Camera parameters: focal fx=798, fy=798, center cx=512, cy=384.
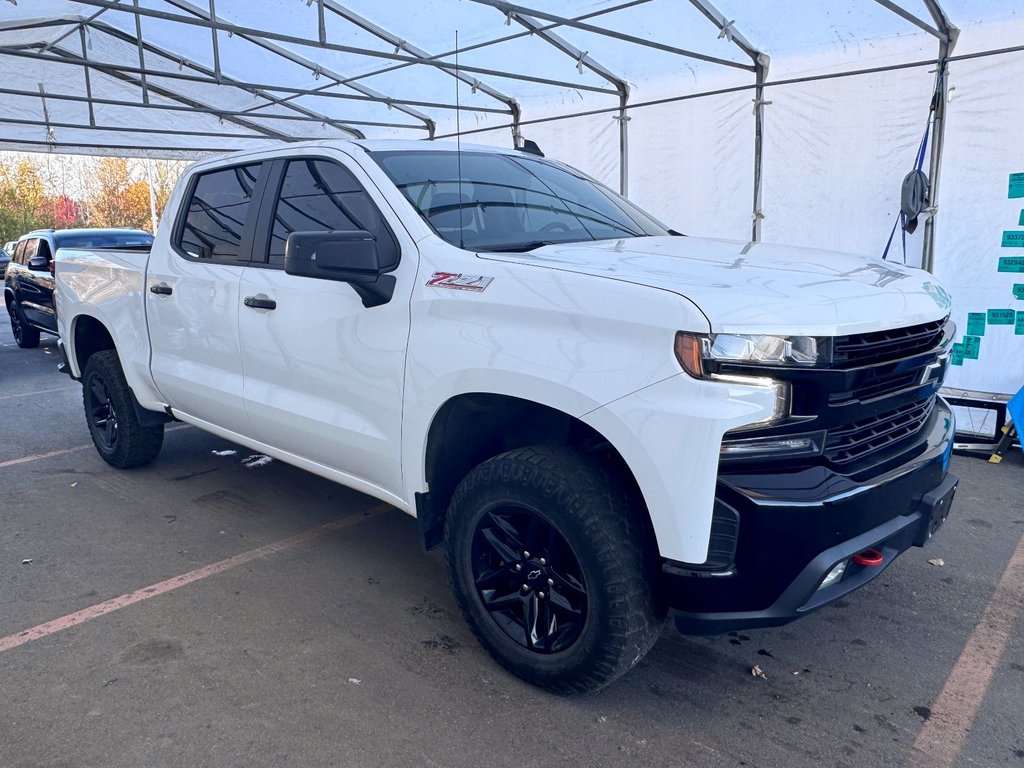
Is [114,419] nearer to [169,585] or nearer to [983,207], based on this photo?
[169,585]

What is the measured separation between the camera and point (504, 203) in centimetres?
343

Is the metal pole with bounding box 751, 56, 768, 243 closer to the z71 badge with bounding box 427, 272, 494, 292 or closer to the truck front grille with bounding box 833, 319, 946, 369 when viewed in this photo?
the truck front grille with bounding box 833, 319, 946, 369

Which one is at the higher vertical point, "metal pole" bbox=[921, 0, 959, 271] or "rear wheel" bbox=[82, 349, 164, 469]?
"metal pole" bbox=[921, 0, 959, 271]

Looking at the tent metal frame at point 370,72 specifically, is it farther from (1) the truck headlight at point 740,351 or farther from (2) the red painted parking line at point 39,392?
(2) the red painted parking line at point 39,392

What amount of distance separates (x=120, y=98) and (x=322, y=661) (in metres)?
13.4

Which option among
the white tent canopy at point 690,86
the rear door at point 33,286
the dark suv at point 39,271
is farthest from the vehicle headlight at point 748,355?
the rear door at point 33,286

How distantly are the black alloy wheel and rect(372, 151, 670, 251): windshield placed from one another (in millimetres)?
1051

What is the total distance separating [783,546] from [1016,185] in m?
5.48

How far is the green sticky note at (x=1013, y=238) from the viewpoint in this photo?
6220 millimetres

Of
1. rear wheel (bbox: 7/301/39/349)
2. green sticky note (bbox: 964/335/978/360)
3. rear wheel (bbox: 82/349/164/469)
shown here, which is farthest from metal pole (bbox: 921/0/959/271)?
rear wheel (bbox: 7/301/39/349)

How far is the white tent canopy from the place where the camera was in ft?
21.2

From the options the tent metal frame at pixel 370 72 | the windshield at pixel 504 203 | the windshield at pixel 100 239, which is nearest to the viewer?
the windshield at pixel 504 203

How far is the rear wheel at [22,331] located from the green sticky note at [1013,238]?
11832 mm

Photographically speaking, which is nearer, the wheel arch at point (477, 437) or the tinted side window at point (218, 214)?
the wheel arch at point (477, 437)
